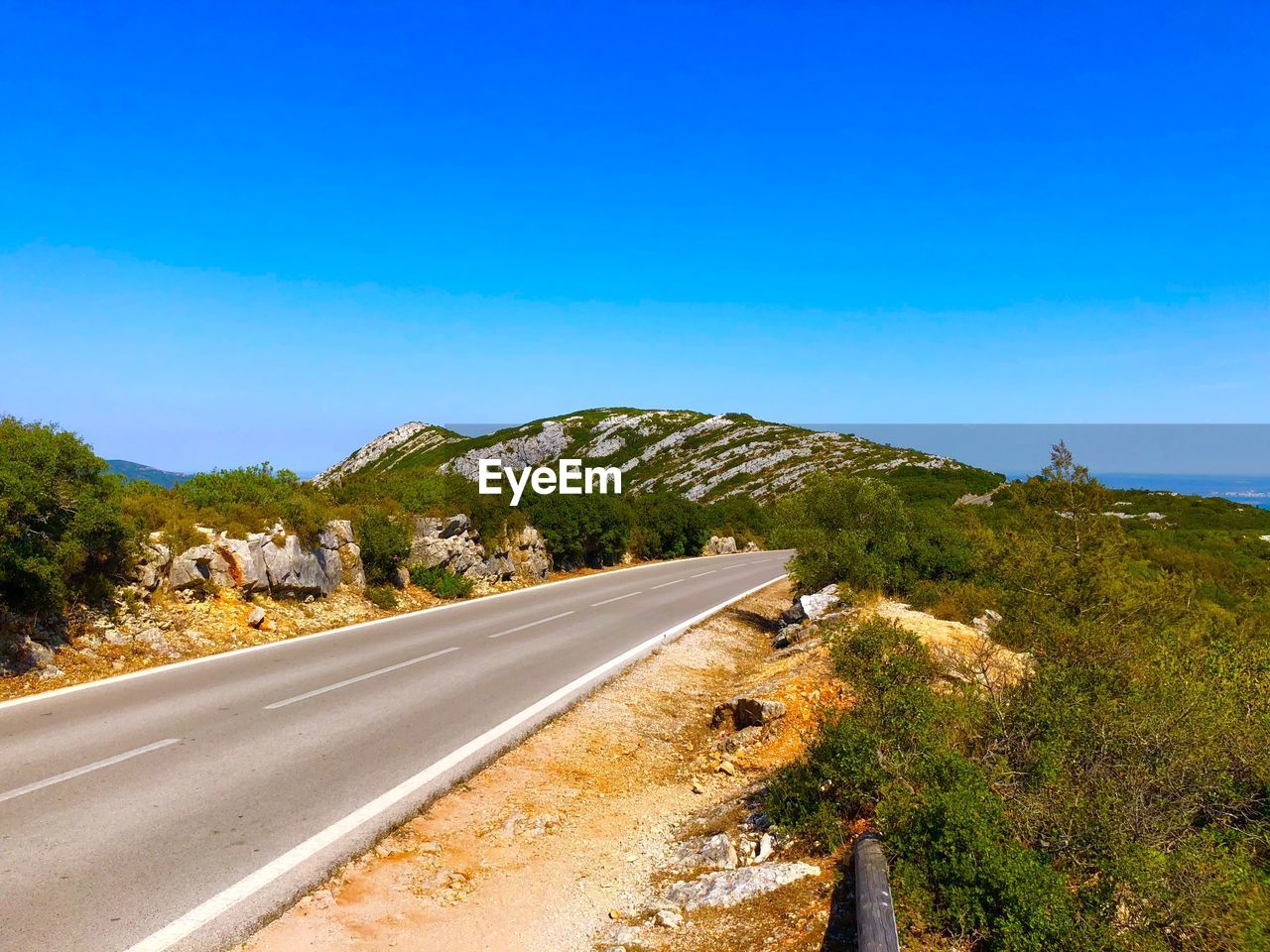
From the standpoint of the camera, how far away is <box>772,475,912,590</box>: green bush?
18000 mm

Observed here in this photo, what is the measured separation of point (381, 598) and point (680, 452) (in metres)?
84.6

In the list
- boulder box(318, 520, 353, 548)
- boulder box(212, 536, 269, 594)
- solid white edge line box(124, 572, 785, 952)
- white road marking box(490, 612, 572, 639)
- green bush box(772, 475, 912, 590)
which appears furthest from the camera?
green bush box(772, 475, 912, 590)

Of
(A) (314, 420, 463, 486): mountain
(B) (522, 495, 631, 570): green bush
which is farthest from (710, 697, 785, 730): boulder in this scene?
(A) (314, 420, 463, 486): mountain

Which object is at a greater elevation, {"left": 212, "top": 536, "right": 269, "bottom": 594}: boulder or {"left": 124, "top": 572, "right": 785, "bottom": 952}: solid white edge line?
{"left": 212, "top": 536, "right": 269, "bottom": 594}: boulder

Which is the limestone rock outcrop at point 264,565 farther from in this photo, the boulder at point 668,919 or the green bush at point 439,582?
the boulder at point 668,919

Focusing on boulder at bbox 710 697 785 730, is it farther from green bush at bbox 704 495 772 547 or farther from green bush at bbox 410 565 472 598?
green bush at bbox 704 495 772 547

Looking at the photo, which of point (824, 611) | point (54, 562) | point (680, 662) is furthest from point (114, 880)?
point (824, 611)

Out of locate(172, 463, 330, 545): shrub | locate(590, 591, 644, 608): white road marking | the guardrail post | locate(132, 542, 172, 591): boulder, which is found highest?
locate(172, 463, 330, 545): shrub

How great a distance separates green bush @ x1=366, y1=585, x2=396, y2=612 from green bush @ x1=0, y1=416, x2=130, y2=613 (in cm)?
601

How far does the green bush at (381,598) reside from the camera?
17531mm

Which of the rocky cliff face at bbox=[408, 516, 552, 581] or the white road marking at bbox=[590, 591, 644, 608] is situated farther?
the rocky cliff face at bbox=[408, 516, 552, 581]

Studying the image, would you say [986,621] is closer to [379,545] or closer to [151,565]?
[379,545]

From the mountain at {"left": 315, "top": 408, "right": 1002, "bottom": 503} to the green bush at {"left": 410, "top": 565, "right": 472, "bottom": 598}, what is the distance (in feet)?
167

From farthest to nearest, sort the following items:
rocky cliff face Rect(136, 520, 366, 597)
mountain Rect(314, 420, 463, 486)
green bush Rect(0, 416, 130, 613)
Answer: mountain Rect(314, 420, 463, 486)
rocky cliff face Rect(136, 520, 366, 597)
green bush Rect(0, 416, 130, 613)
